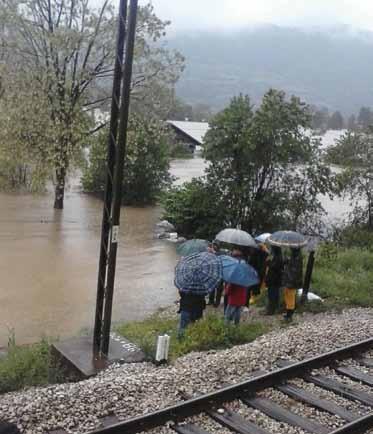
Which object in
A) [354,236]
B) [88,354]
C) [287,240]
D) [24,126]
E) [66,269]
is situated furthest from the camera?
[24,126]

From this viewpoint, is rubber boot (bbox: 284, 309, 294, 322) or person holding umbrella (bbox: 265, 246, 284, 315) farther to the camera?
person holding umbrella (bbox: 265, 246, 284, 315)

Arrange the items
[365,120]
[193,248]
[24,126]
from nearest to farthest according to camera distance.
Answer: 1. [193,248]
2. [24,126]
3. [365,120]

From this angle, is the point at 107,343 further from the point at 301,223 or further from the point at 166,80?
the point at 166,80

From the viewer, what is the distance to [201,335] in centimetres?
962

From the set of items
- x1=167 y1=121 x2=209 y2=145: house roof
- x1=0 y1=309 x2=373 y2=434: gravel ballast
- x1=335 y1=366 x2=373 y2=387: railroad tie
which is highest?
x1=335 y1=366 x2=373 y2=387: railroad tie

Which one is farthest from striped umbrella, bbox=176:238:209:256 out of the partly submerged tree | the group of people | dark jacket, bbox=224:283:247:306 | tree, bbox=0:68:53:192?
tree, bbox=0:68:53:192

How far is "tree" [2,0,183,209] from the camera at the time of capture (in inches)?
1106

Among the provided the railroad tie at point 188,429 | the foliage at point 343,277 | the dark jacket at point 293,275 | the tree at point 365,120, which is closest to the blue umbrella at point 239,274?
the dark jacket at point 293,275

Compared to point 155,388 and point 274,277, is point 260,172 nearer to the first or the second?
point 274,277

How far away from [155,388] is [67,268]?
1207 cm

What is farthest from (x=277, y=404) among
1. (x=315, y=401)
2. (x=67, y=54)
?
(x=67, y=54)

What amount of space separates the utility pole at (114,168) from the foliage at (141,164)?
76.7 ft

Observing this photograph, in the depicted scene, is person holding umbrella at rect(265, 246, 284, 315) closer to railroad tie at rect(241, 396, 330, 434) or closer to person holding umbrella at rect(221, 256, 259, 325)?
person holding umbrella at rect(221, 256, 259, 325)

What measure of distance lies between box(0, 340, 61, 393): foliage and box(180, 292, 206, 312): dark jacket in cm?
230
